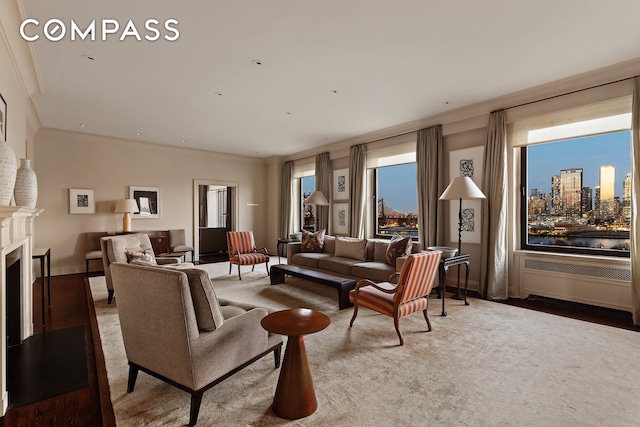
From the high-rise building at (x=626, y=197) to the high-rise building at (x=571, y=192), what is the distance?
42 centimetres

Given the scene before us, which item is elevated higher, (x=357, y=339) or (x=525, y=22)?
(x=525, y=22)

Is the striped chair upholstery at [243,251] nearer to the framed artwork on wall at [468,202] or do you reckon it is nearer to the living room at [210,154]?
the living room at [210,154]

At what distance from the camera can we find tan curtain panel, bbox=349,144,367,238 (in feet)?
21.8

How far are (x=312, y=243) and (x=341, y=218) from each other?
120 centimetres

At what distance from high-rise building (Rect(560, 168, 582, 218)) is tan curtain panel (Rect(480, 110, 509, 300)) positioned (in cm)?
70

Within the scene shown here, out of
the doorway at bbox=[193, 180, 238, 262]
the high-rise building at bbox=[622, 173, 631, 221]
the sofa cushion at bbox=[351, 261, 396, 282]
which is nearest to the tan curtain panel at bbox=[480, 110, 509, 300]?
the high-rise building at bbox=[622, 173, 631, 221]

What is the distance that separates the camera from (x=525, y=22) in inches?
108

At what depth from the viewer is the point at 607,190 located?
13.2 feet

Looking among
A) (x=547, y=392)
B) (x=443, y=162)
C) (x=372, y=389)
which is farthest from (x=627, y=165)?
(x=372, y=389)

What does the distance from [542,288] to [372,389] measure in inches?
134

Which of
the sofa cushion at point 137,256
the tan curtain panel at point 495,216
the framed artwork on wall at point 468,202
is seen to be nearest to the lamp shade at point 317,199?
the framed artwork on wall at point 468,202

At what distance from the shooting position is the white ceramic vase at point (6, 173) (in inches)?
82.7

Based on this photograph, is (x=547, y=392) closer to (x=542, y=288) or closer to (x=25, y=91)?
(x=542, y=288)

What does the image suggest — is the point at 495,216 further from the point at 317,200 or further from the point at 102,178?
the point at 102,178
